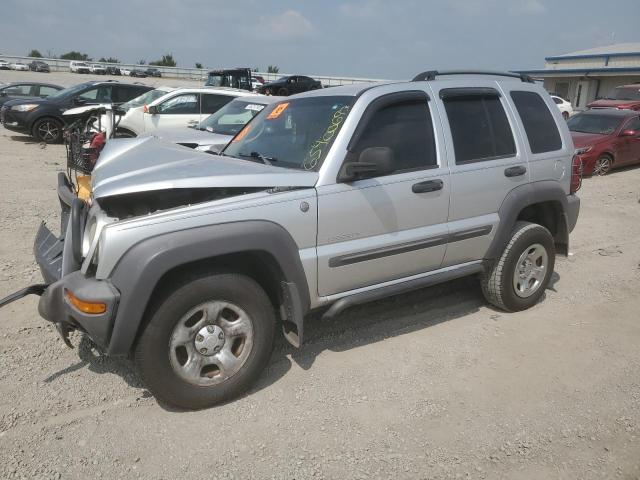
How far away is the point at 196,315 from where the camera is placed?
3.13m

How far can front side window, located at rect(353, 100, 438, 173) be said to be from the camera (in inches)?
146

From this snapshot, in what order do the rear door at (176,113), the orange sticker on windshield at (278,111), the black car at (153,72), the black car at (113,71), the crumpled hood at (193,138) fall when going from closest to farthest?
the orange sticker on windshield at (278,111) < the crumpled hood at (193,138) < the rear door at (176,113) < the black car at (113,71) < the black car at (153,72)

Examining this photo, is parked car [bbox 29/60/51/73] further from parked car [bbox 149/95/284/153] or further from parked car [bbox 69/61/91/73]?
parked car [bbox 149/95/284/153]

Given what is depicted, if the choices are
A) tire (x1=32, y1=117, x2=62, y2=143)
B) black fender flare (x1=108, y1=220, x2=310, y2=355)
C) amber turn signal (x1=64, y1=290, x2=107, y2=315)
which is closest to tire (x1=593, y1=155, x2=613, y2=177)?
black fender flare (x1=108, y1=220, x2=310, y2=355)

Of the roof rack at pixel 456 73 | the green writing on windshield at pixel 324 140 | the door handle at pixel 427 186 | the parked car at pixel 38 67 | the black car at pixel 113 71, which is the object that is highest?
the black car at pixel 113 71

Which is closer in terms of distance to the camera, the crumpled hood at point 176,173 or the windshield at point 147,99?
the crumpled hood at point 176,173

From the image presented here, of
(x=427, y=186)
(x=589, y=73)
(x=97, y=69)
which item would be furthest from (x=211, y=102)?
(x=97, y=69)

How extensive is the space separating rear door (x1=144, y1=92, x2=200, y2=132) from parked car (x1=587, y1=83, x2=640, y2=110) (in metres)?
13.9

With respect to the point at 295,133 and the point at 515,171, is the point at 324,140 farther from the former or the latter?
the point at 515,171

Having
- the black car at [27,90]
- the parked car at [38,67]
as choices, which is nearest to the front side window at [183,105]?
the black car at [27,90]

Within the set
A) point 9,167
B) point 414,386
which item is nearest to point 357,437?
point 414,386

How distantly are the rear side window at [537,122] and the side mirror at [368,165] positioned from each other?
1.72 metres

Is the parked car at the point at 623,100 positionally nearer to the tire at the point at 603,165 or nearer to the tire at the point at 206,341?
the tire at the point at 603,165

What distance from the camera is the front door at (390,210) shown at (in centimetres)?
347
